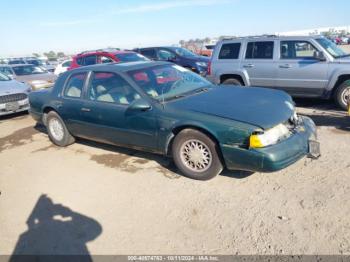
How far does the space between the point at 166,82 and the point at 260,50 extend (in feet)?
13.5

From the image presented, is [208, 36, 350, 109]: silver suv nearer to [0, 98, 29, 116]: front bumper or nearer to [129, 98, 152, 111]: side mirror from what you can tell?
[129, 98, 152, 111]: side mirror

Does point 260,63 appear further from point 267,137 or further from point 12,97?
point 12,97

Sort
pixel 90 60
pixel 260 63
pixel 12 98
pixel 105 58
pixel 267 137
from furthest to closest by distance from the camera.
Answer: pixel 90 60 < pixel 105 58 < pixel 12 98 < pixel 260 63 < pixel 267 137

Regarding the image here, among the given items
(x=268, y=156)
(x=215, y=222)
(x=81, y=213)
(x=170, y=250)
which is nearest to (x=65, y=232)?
(x=81, y=213)

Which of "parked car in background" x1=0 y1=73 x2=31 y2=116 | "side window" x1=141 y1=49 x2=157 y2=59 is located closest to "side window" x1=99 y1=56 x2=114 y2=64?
"parked car in background" x1=0 y1=73 x2=31 y2=116

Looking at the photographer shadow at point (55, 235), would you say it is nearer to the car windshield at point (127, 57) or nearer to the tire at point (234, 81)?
the tire at point (234, 81)

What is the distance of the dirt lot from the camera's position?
319 cm

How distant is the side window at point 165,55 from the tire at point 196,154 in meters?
10.1

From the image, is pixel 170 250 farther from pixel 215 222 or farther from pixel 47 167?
pixel 47 167

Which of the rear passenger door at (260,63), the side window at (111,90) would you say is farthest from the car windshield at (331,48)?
the side window at (111,90)

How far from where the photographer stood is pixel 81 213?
3.90 m

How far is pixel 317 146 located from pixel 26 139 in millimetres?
5840

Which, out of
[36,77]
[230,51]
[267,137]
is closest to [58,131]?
[267,137]

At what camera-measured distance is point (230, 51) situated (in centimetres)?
862
